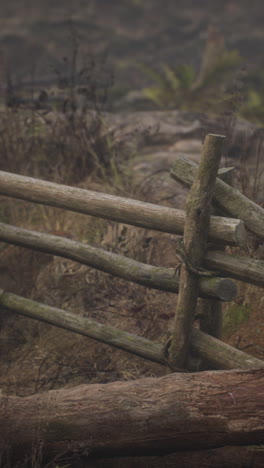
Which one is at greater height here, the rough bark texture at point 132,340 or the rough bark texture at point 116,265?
the rough bark texture at point 116,265

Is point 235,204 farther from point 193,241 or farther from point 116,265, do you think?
point 116,265

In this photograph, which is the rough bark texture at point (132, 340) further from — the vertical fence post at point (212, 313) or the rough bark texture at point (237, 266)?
the rough bark texture at point (237, 266)

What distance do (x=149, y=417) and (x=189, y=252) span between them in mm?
818

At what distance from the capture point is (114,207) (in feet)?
9.72

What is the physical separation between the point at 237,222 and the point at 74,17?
612 inches

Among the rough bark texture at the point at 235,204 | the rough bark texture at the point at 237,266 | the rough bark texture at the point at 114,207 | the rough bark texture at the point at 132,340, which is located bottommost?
the rough bark texture at the point at 132,340

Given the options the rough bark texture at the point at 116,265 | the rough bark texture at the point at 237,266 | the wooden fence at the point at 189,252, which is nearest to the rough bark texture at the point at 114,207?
the wooden fence at the point at 189,252

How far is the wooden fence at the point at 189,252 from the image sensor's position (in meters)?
2.64

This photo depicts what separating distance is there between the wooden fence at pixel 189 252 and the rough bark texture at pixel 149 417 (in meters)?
0.40

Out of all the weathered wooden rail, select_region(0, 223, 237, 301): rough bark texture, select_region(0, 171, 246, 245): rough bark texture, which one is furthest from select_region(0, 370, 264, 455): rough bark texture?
select_region(0, 171, 246, 245): rough bark texture

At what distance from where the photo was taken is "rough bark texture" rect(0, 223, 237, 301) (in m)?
2.72

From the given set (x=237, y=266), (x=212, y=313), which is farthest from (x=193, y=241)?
(x=212, y=313)

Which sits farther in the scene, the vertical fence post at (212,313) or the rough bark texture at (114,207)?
the vertical fence post at (212,313)

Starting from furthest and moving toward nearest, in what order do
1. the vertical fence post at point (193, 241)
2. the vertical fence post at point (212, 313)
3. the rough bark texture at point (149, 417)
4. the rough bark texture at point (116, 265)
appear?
the vertical fence post at point (212, 313) < the rough bark texture at point (116, 265) < the vertical fence post at point (193, 241) < the rough bark texture at point (149, 417)
